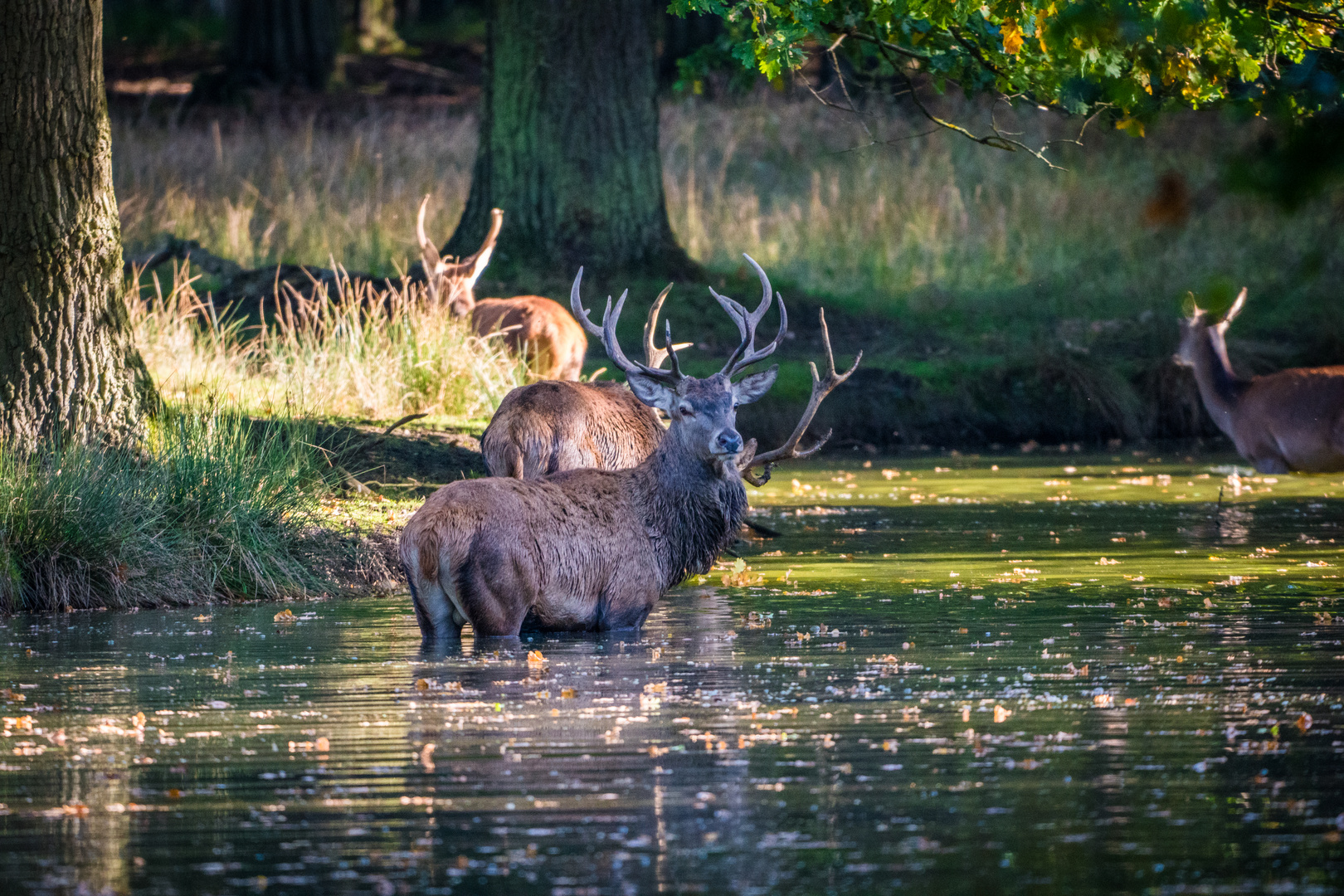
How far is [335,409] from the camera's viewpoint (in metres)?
16.4

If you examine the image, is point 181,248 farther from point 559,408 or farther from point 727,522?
point 727,522

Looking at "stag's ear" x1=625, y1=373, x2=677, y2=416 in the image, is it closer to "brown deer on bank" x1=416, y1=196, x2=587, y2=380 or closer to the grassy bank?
"brown deer on bank" x1=416, y1=196, x2=587, y2=380

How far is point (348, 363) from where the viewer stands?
1683 cm

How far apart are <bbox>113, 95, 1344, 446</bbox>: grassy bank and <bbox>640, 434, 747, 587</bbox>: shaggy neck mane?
939cm

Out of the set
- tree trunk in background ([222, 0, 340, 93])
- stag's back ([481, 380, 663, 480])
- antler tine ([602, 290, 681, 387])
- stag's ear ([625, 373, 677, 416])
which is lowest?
stag's back ([481, 380, 663, 480])

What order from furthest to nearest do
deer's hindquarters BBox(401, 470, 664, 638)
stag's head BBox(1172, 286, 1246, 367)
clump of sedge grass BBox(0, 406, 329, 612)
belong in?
stag's head BBox(1172, 286, 1246, 367)
clump of sedge grass BBox(0, 406, 329, 612)
deer's hindquarters BBox(401, 470, 664, 638)

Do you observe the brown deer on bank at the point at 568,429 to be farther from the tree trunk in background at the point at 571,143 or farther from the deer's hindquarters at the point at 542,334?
the tree trunk in background at the point at 571,143

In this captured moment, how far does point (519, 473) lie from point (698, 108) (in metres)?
22.4

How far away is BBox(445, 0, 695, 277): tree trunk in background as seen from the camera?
22.4 meters

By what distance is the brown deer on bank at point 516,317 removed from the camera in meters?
18.3

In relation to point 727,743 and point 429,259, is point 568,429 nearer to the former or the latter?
point 727,743

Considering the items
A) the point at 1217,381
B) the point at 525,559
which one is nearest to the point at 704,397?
the point at 525,559

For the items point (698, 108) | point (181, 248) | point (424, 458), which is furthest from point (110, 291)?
point (698, 108)

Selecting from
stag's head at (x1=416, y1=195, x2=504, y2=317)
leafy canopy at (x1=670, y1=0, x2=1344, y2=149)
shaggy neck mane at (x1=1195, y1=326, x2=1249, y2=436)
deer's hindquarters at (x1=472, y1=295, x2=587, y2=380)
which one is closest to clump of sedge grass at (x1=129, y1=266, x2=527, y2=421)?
deer's hindquarters at (x1=472, y1=295, x2=587, y2=380)
